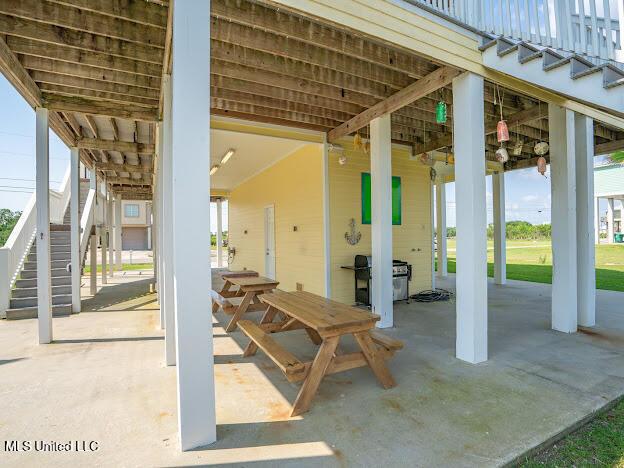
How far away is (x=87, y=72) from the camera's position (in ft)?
12.2

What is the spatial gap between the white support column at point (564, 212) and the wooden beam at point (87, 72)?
5.31 meters

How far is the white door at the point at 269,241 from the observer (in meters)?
8.27

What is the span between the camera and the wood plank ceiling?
2902mm

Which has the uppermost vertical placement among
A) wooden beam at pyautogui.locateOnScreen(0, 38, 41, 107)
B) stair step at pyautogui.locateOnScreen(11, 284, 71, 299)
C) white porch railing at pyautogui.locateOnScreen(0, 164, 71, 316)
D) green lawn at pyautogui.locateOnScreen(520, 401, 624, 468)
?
wooden beam at pyautogui.locateOnScreen(0, 38, 41, 107)

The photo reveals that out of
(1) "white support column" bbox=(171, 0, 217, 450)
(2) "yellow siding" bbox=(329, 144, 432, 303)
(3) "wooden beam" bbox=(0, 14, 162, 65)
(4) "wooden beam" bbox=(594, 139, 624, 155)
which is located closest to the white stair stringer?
(1) "white support column" bbox=(171, 0, 217, 450)

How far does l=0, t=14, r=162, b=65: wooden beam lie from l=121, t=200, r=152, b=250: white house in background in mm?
30045

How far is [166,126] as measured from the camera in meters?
3.60

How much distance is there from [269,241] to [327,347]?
6308 millimetres

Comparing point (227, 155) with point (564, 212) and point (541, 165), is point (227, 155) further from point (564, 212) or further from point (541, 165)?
point (564, 212)

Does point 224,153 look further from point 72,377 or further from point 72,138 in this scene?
point 72,377

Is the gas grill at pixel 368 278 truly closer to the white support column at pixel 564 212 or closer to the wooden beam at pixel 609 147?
the white support column at pixel 564 212

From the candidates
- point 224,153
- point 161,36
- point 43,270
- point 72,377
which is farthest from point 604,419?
point 224,153

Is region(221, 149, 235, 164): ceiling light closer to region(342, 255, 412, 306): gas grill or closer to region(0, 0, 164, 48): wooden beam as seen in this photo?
region(342, 255, 412, 306): gas grill

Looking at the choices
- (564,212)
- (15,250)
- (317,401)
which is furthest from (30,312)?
(564,212)
